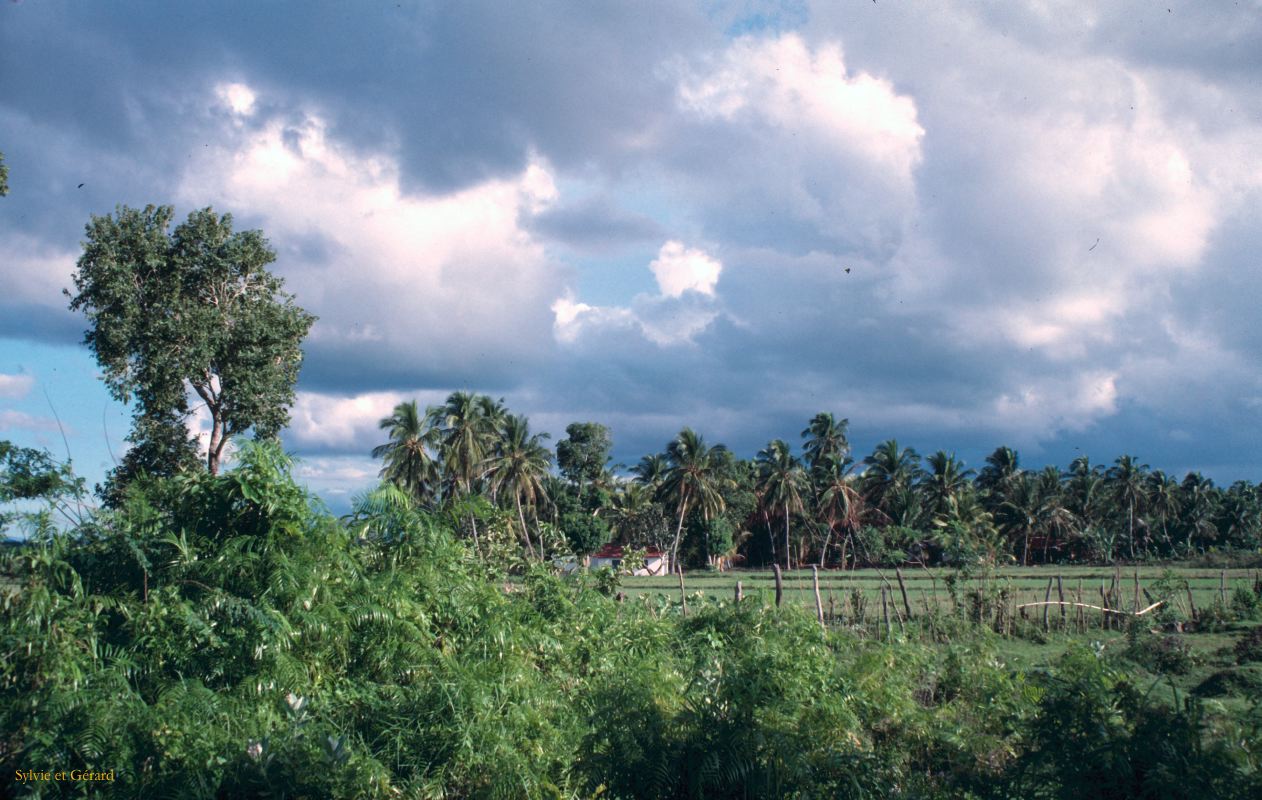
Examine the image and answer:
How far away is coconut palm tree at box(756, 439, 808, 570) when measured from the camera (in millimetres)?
55531

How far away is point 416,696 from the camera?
585cm

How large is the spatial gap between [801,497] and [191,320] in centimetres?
4437

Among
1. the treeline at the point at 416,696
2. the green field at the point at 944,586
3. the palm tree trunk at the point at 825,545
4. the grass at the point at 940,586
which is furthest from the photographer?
the palm tree trunk at the point at 825,545

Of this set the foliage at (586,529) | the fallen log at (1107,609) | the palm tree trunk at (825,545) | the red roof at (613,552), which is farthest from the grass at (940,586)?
the palm tree trunk at (825,545)

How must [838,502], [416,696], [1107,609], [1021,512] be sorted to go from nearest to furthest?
1. [416,696]
2. [1107,609]
3. [838,502]
4. [1021,512]

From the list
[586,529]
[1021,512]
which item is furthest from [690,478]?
[1021,512]

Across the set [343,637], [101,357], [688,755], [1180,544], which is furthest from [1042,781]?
[1180,544]

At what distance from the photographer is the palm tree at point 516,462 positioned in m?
46.3

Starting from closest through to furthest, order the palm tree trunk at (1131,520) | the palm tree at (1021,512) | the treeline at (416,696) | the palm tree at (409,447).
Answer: the treeline at (416,696) → the palm tree at (409,447) → the palm tree at (1021,512) → the palm tree trunk at (1131,520)

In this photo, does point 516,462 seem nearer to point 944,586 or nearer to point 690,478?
point 690,478

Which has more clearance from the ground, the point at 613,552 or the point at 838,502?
the point at 838,502

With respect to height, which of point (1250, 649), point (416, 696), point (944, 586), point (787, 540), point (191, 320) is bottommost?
point (944, 586)

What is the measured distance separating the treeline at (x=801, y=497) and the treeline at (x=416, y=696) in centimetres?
3714

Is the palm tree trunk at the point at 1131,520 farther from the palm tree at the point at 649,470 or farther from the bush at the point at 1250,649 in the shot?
the bush at the point at 1250,649
